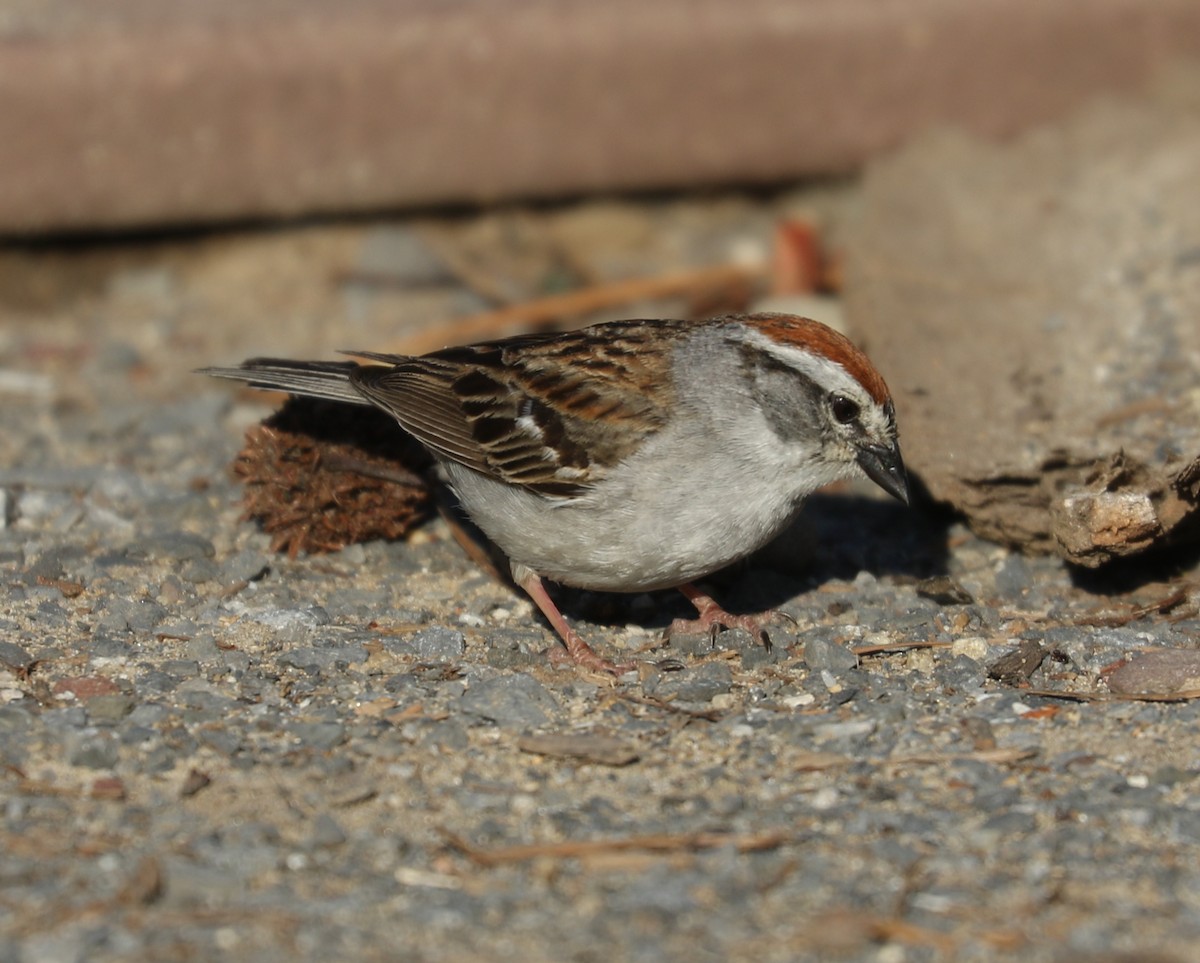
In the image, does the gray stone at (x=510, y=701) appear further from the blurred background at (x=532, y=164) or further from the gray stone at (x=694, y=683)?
the blurred background at (x=532, y=164)

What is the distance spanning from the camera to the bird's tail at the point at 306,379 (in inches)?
226

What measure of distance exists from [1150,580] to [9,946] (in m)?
4.13

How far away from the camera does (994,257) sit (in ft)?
25.1

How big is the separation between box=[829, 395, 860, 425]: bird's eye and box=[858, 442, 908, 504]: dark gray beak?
0.45ft

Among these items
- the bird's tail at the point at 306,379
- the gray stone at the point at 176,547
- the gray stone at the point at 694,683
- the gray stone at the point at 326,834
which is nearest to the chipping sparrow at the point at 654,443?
the bird's tail at the point at 306,379

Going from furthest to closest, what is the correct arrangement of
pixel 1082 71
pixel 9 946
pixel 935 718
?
pixel 1082 71 → pixel 935 718 → pixel 9 946

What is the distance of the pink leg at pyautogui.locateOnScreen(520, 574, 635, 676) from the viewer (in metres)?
5.18

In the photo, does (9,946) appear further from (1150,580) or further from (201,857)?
(1150,580)

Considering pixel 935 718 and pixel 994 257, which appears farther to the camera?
pixel 994 257

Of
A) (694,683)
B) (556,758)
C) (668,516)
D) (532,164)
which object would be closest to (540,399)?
(668,516)

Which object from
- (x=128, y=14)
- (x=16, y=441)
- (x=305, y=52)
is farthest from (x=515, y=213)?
(x=16, y=441)

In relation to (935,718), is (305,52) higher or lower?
higher

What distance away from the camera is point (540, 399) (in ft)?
18.1

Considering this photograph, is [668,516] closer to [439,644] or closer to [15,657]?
[439,644]
